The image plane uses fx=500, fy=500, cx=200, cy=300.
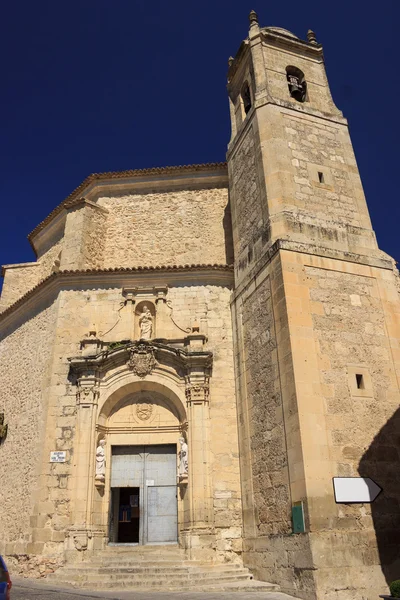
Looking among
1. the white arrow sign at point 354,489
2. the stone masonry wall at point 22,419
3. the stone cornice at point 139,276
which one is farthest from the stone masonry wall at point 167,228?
the white arrow sign at point 354,489

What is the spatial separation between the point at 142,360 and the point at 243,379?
224 cm

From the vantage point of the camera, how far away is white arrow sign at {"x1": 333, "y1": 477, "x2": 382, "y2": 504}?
24.9 feet

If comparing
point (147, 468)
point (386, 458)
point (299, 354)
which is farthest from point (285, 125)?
point (147, 468)

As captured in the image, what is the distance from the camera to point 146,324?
456 inches

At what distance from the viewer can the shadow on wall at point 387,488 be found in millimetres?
7461

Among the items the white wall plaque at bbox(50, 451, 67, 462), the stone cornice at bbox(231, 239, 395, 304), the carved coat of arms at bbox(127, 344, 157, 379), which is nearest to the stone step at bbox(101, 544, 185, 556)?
the white wall plaque at bbox(50, 451, 67, 462)

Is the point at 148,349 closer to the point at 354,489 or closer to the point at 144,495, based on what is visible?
the point at 144,495

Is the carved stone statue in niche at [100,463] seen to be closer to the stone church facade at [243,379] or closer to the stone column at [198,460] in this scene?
the stone church facade at [243,379]

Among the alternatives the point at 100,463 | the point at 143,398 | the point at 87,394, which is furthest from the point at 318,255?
the point at 100,463

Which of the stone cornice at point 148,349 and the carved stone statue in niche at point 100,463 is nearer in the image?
the carved stone statue in niche at point 100,463

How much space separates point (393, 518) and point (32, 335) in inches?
350

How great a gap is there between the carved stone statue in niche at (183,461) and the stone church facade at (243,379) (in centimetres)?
3

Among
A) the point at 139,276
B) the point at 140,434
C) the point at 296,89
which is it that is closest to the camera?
the point at 140,434

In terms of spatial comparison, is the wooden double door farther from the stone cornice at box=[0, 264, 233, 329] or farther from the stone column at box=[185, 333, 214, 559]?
the stone cornice at box=[0, 264, 233, 329]
